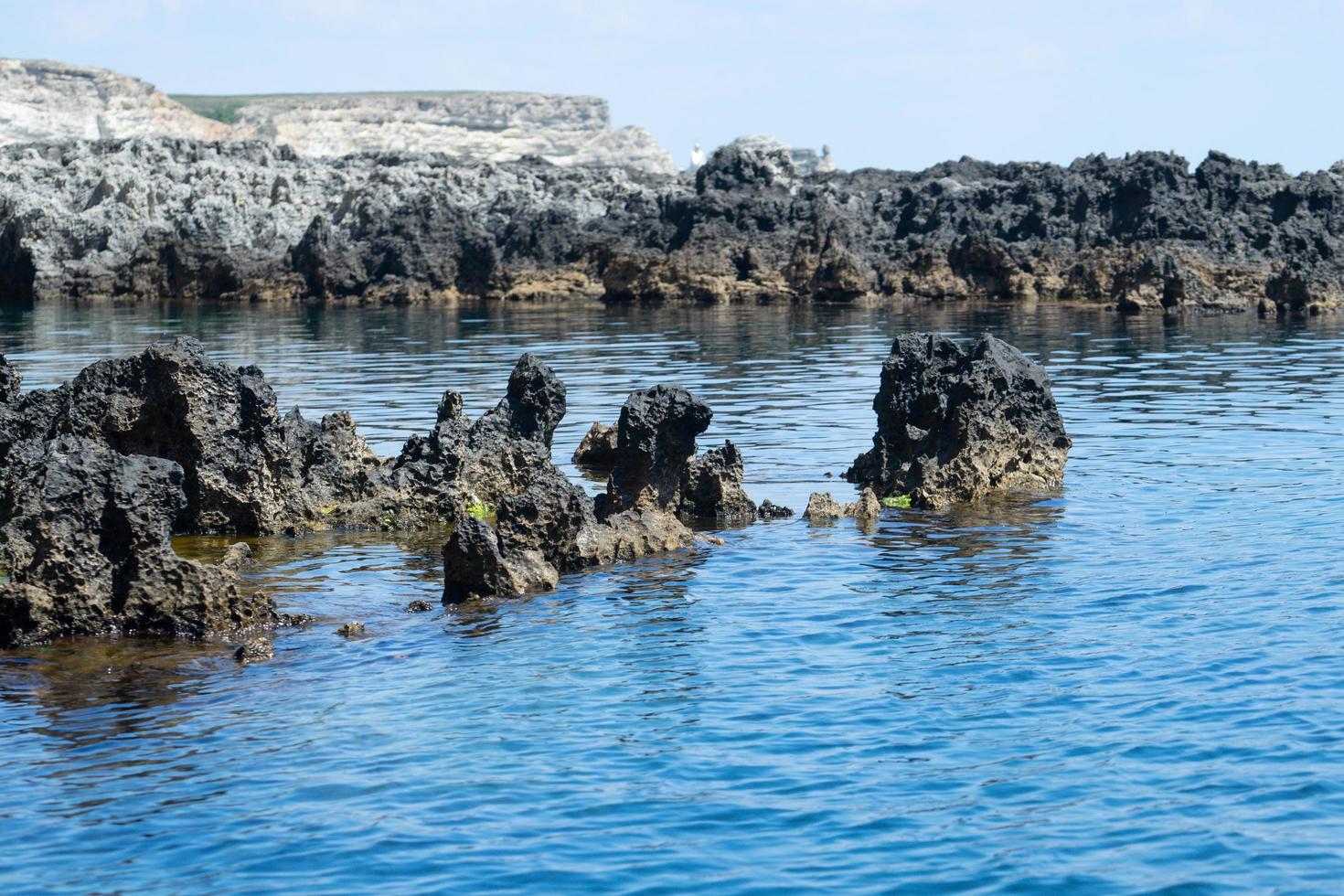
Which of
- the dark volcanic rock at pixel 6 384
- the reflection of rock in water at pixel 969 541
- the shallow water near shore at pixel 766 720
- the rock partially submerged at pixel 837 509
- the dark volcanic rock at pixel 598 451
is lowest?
the shallow water near shore at pixel 766 720

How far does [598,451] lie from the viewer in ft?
97.9

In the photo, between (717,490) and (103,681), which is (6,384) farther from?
(717,490)

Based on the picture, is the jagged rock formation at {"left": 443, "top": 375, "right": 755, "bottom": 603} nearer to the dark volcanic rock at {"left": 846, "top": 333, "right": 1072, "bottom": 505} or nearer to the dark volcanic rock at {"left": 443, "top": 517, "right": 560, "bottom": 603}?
the dark volcanic rock at {"left": 443, "top": 517, "right": 560, "bottom": 603}

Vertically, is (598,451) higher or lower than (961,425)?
lower

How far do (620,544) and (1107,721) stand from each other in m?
8.64

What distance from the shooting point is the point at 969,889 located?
→ 10.9 metres

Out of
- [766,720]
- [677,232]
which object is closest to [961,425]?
[766,720]

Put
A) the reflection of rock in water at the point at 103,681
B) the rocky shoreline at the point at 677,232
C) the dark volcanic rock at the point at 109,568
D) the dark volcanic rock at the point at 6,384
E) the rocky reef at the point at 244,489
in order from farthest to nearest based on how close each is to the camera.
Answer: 1. the rocky shoreline at the point at 677,232
2. the dark volcanic rock at the point at 6,384
3. the rocky reef at the point at 244,489
4. the dark volcanic rock at the point at 109,568
5. the reflection of rock in water at the point at 103,681

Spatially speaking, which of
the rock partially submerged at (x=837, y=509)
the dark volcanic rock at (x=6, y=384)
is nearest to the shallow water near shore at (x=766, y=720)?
the rock partially submerged at (x=837, y=509)

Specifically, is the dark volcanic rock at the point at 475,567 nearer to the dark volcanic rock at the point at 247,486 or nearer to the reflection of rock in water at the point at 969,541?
the dark volcanic rock at the point at 247,486

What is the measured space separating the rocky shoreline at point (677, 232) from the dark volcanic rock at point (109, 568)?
67.8 m

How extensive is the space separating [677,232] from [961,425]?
7698 cm

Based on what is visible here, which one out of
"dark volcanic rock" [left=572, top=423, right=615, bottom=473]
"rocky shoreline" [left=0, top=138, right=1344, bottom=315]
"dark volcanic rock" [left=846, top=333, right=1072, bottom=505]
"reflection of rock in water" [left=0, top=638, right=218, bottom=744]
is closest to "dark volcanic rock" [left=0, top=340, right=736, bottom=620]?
"reflection of rock in water" [left=0, top=638, right=218, bottom=744]

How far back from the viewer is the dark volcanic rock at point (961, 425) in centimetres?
2577
